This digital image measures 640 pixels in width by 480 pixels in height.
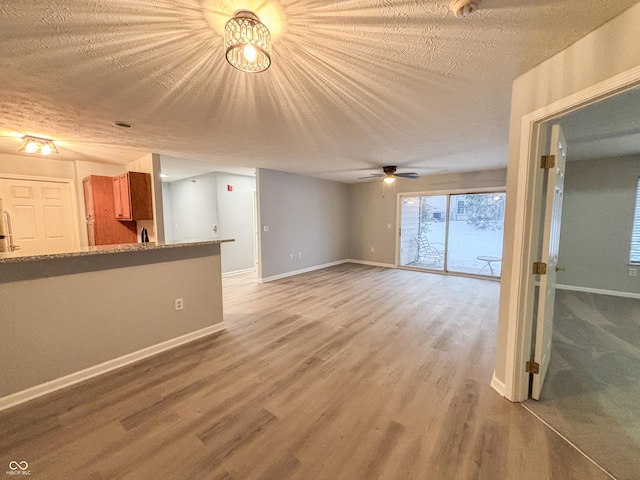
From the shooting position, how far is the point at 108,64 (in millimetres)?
1718

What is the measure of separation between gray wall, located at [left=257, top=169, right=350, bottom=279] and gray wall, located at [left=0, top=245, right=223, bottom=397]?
2.61m

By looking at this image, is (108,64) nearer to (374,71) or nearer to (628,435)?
(374,71)

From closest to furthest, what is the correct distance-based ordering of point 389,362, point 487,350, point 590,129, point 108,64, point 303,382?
point 108,64 → point 303,382 → point 389,362 → point 487,350 → point 590,129

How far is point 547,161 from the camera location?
71.7 inches

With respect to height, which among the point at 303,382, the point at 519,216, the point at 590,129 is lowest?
the point at 303,382

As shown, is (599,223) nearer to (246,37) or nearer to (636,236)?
(636,236)

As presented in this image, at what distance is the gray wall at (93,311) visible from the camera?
6.46ft

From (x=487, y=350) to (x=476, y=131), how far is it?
8.20 feet

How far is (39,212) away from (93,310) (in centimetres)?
331

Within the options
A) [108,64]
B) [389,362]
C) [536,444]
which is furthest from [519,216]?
[108,64]

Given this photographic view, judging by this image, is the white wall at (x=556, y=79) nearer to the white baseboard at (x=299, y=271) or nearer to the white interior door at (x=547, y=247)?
the white interior door at (x=547, y=247)

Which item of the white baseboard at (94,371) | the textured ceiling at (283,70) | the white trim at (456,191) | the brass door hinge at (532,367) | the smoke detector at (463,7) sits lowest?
the white baseboard at (94,371)

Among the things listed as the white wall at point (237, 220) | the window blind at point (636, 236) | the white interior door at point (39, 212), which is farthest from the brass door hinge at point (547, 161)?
the white wall at point (237, 220)

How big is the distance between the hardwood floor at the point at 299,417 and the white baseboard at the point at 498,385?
51mm
